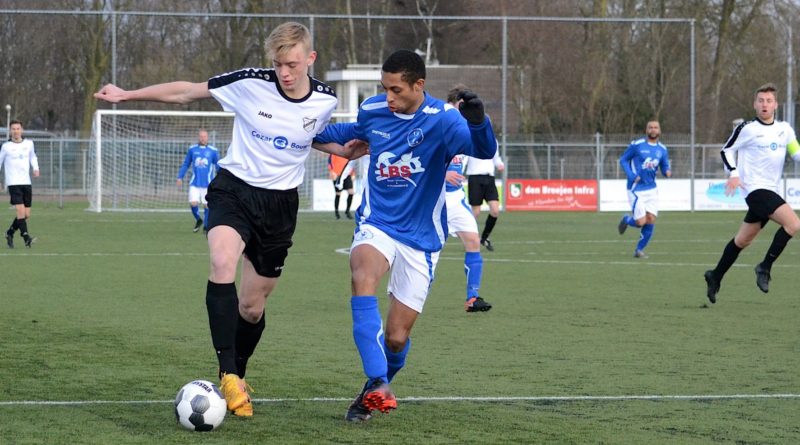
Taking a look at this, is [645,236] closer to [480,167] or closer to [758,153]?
[480,167]

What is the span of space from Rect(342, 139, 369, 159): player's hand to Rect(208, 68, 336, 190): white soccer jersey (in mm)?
193

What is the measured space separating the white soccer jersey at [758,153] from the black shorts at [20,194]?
12.5 metres

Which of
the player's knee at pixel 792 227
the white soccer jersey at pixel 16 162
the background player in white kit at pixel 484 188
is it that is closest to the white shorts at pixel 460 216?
the player's knee at pixel 792 227

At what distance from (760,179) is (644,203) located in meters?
6.95

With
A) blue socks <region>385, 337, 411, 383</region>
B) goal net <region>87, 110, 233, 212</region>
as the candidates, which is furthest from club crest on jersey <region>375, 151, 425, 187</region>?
goal net <region>87, 110, 233, 212</region>

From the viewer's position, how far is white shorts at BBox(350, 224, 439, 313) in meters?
6.42

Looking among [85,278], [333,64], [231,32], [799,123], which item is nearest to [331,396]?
[85,278]

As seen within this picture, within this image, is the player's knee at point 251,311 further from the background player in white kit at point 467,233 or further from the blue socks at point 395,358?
the background player in white kit at point 467,233

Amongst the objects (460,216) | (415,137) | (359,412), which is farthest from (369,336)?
(460,216)

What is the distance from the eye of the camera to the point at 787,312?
11.6m

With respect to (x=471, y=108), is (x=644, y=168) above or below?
below

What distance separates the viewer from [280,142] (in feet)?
21.9

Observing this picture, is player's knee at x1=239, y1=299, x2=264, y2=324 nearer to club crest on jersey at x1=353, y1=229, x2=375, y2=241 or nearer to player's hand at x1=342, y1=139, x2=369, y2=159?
club crest on jersey at x1=353, y1=229, x2=375, y2=241

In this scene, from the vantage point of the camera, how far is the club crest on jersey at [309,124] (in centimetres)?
673
